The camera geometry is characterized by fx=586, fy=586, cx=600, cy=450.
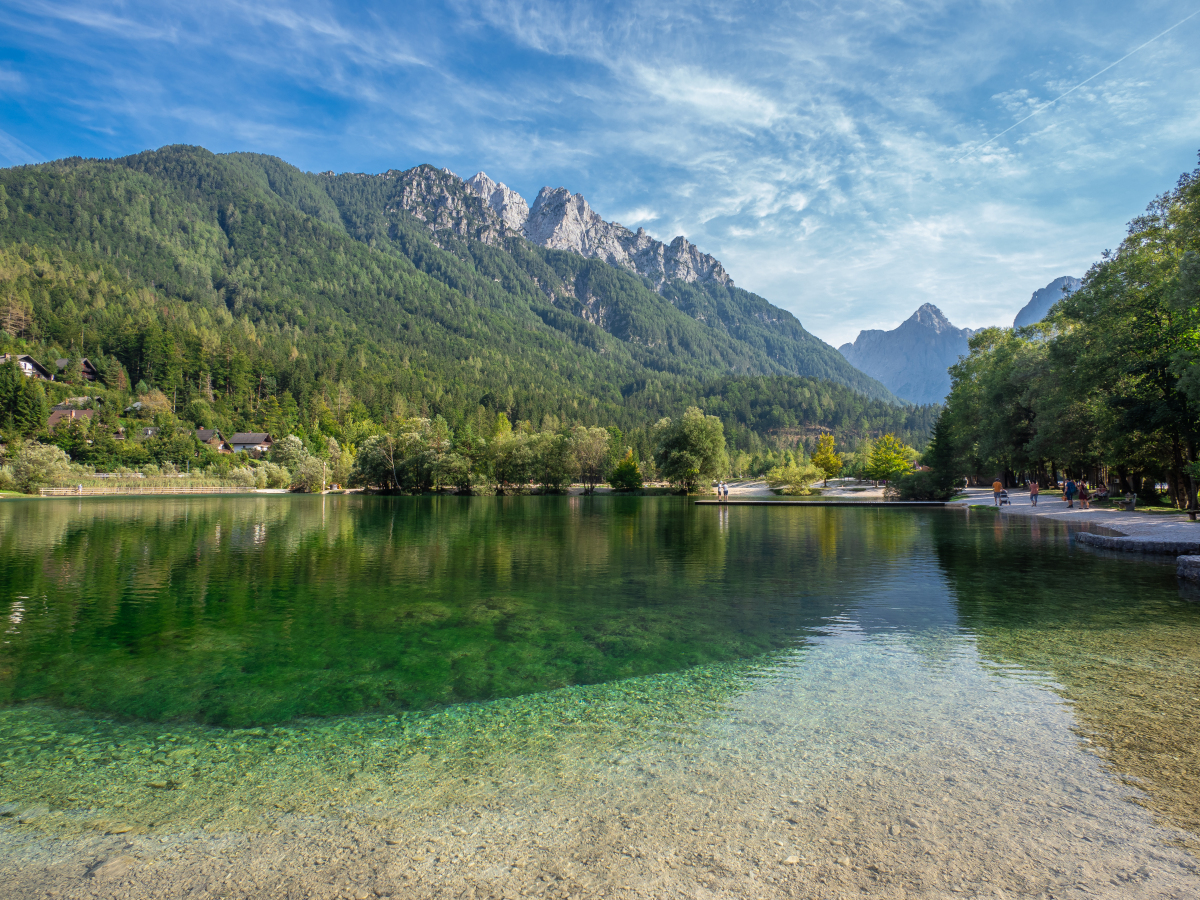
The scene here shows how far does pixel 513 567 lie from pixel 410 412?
131 meters

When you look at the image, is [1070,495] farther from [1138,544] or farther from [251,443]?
[251,443]

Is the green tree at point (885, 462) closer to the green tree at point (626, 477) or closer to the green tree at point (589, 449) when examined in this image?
the green tree at point (626, 477)

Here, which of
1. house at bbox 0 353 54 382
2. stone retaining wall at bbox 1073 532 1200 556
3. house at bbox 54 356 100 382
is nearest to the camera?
stone retaining wall at bbox 1073 532 1200 556

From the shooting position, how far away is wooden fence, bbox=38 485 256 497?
80.6m

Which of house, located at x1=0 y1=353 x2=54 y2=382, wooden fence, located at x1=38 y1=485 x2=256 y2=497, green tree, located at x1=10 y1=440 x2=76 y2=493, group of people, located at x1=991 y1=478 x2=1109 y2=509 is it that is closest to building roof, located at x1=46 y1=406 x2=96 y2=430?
house, located at x1=0 y1=353 x2=54 y2=382

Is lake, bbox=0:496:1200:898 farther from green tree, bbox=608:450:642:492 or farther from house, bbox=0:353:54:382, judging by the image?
house, bbox=0:353:54:382

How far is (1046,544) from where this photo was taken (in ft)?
84.6

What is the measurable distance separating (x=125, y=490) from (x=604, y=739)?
111 m

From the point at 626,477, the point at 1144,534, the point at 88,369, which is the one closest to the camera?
the point at 1144,534

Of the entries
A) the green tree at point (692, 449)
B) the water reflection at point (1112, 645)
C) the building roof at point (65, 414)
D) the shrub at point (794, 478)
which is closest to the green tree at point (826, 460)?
the shrub at point (794, 478)

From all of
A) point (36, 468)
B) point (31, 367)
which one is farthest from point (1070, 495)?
point (31, 367)

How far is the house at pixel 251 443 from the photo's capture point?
405 ft

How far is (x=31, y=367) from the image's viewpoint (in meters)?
113

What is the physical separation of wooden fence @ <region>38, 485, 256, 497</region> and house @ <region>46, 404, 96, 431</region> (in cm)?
2181
